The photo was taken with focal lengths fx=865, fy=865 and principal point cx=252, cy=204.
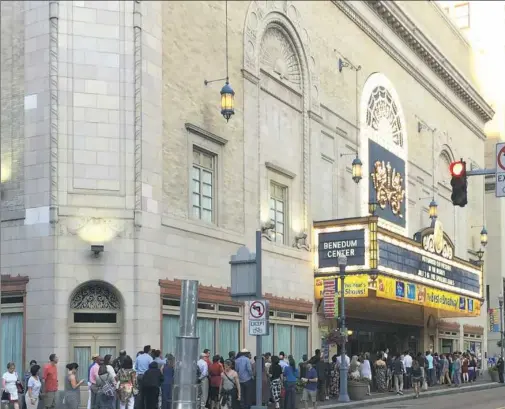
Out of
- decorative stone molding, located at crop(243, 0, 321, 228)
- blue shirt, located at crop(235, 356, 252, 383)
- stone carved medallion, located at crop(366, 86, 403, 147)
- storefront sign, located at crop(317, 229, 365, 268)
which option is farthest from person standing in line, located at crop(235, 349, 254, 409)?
stone carved medallion, located at crop(366, 86, 403, 147)

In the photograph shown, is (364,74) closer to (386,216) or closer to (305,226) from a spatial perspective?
(386,216)

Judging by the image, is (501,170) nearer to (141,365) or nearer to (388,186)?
(141,365)

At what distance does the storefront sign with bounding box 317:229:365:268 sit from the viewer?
109 ft

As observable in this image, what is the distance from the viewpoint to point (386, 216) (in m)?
42.6

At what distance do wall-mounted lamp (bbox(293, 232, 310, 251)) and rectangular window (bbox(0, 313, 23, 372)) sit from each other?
12796 millimetres

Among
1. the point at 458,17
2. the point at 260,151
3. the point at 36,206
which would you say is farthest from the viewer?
the point at 458,17

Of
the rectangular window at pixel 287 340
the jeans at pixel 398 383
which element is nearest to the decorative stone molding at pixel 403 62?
the rectangular window at pixel 287 340

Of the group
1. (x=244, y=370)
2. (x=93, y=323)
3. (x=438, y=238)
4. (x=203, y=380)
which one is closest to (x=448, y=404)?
(x=244, y=370)

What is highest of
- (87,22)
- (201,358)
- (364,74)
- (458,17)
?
(458,17)

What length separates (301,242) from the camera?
33.6 meters

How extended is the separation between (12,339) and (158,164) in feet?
20.7

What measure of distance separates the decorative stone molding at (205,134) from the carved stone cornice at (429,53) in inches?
658

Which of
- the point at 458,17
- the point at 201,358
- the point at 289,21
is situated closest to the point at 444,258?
the point at 289,21

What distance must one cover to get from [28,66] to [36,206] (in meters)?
3.91
